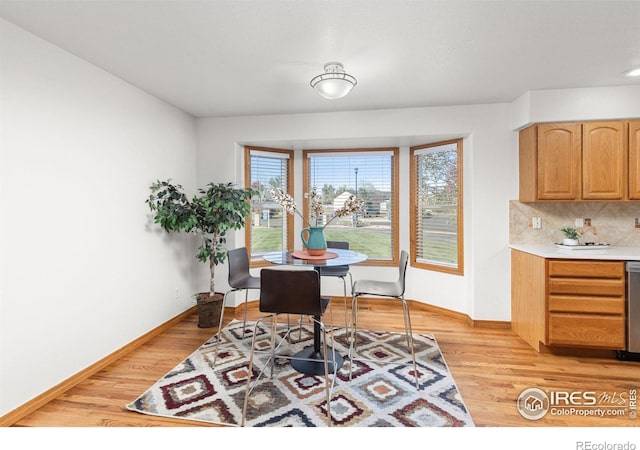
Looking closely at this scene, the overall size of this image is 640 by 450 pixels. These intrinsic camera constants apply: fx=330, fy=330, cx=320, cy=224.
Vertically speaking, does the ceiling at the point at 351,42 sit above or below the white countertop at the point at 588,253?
above

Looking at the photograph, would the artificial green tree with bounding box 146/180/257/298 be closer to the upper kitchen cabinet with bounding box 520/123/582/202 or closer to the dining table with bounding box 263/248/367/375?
the dining table with bounding box 263/248/367/375

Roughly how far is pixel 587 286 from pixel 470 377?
1325 mm

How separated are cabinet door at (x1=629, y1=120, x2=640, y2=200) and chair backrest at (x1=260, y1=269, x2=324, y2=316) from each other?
10.4 feet

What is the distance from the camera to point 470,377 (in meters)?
2.55

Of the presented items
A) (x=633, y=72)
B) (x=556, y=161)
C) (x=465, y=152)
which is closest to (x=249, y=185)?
(x=465, y=152)

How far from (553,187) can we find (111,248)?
4.12 m

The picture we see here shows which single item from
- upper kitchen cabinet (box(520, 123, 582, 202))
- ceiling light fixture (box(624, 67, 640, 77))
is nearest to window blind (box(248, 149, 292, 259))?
upper kitchen cabinet (box(520, 123, 582, 202))

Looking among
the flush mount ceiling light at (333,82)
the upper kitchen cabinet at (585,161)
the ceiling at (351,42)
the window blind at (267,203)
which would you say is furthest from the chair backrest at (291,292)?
the upper kitchen cabinet at (585,161)

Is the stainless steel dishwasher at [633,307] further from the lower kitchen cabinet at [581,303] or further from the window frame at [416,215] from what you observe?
the window frame at [416,215]

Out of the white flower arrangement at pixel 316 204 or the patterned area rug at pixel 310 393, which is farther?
the white flower arrangement at pixel 316 204

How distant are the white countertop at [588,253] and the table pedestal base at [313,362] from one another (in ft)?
6.57

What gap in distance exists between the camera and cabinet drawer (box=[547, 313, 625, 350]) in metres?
2.78

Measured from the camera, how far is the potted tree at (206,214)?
328cm

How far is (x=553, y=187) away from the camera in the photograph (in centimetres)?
321
